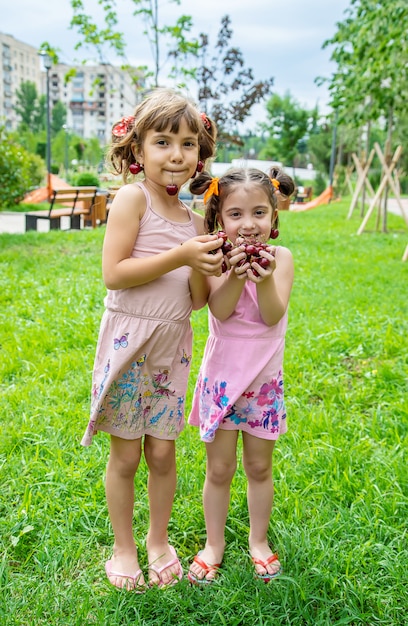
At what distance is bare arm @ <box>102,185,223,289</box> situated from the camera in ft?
5.41

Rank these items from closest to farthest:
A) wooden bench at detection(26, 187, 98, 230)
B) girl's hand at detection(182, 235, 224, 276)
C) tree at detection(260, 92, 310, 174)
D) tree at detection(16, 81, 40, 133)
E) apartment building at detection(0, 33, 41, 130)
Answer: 1. girl's hand at detection(182, 235, 224, 276)
2. wooden bench at detection(26, 187, 98, 230)
3. tree at detection(260, 92, 310, 174)
4. tree at detection(16, 81, 40, 133)
5. apartment building at detection(0, 33, 41, 130)

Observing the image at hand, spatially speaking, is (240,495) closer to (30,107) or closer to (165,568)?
(165,568)

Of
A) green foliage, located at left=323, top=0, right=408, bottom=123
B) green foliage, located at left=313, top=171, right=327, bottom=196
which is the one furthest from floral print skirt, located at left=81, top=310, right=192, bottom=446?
green foliage, located at left=313, top=171, right=327, bottom=196

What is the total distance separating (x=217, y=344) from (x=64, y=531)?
87 cm

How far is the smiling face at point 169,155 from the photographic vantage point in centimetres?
169

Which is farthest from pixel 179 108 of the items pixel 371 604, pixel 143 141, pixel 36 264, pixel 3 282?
pixel 36 264

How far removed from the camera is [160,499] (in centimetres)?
192

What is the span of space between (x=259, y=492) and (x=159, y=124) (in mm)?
1194

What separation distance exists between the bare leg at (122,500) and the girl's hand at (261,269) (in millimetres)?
652

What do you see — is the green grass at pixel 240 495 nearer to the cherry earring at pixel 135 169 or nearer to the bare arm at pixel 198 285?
the bare arm at pixel 198 285

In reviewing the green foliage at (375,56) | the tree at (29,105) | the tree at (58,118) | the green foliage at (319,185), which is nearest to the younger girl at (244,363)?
the green foliage at (375,56)

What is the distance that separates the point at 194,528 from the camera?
7.04ft

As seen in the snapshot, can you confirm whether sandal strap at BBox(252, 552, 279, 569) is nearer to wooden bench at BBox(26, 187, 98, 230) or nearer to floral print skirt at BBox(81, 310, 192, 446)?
floral print skirt at BBox(81, 310, 192, 446)

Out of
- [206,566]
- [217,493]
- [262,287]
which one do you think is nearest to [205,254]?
[262,287]
